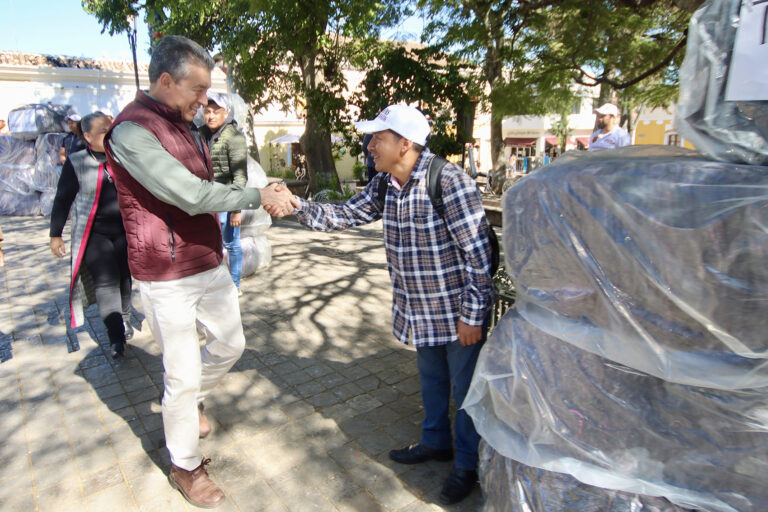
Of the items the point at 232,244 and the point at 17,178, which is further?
the point at 17,178

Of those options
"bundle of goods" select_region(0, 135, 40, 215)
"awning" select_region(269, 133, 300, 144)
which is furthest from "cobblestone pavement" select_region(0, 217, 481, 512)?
"awning" select_region(269, 133, 300, 144)

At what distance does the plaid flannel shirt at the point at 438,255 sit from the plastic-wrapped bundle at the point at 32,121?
12.3 metres

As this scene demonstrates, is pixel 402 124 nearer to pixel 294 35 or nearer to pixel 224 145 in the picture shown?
pixel 224 145

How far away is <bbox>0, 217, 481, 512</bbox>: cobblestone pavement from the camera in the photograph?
260 centimetres

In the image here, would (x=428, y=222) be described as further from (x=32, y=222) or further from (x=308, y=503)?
(x=32, y=222)

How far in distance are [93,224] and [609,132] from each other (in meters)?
5.84

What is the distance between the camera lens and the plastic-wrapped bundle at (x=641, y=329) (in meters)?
1.44

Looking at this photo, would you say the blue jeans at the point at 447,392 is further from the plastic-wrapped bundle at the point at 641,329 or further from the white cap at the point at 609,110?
the white cap at the point at 609,110

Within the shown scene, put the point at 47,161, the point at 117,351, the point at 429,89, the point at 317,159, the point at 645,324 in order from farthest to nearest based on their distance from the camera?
the point at 317,159, the point at 47,161, the point at 429,89, the point at 117,351, the point at 645,324

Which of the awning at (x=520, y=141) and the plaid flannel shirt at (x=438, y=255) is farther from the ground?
the awning at (x=520, y=141)

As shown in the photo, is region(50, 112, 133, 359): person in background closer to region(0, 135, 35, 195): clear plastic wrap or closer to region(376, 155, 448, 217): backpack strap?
region(376, 155, 448, 217): backpack strap

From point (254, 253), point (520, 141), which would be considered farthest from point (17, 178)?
point (520, 141)

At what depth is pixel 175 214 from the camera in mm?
2420

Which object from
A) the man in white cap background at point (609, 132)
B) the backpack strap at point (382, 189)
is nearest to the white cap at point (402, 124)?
the backpack strap at point (382, 189)
